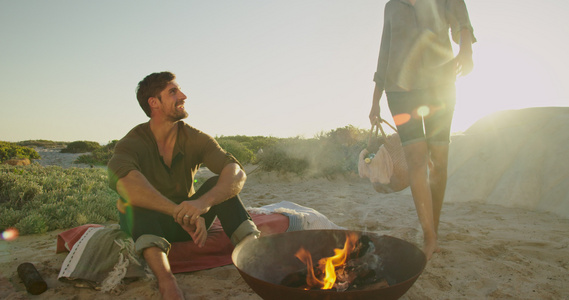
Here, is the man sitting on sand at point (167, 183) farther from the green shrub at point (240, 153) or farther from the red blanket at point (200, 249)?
the green shrub at point (240, 153)

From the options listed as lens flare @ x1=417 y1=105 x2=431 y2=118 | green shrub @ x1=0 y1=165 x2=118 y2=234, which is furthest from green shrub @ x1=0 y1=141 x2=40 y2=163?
lens flare @ x1=417 y1=105 x2=431 y2=118

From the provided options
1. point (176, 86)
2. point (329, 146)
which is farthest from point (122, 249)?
point (329, 146)

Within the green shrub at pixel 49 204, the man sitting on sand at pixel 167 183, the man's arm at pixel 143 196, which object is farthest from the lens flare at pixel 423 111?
the green shrub at pixel 49 204

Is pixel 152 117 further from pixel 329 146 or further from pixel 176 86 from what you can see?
pixel 329 146

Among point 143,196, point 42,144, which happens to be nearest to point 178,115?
point 143,196

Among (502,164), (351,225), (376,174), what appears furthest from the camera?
(502,164)

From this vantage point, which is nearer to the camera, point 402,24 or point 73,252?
point 73,252

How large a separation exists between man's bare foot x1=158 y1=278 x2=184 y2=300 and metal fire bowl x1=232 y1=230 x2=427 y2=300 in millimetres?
486

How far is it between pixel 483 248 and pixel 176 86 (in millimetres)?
3110

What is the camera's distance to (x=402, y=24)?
2.93m

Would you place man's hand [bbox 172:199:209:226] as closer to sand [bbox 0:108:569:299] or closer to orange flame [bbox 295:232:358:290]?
sand [bbox 0:108:569:299]

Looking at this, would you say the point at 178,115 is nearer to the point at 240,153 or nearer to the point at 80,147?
the point at 240,153

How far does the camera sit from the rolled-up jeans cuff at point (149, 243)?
2.10 metres

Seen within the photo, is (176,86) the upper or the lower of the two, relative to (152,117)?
upper
